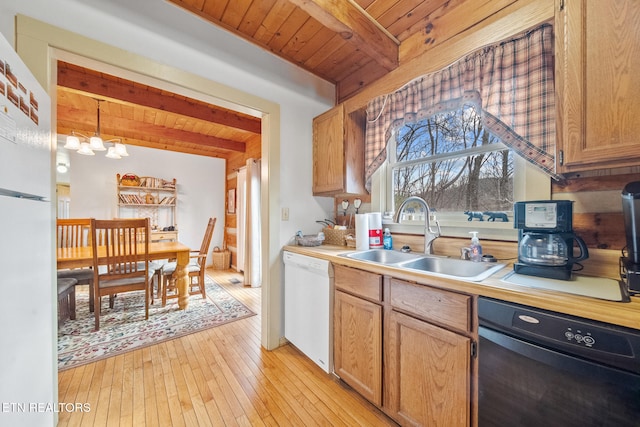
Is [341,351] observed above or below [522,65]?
below

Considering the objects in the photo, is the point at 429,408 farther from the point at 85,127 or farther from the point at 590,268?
the point at 85,127

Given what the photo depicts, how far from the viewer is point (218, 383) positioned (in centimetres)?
165

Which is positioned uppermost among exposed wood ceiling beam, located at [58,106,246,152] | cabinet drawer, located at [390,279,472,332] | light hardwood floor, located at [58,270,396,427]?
exposed wood ceiling beam, located at [58,106,246,152]

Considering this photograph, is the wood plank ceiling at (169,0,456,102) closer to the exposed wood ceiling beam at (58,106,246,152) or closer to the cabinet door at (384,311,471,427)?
the cabinet door at (384,311,471,427)

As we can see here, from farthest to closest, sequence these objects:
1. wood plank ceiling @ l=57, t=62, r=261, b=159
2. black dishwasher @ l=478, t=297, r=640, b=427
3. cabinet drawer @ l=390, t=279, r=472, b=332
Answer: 1. wood plank ceiling @ l=57, t=62, r=261, b=159
2. cabinet drawer @ l=390, t=279, r=472, b=332
3. black dishwasher @ l=478, t=297, r=640, b=427

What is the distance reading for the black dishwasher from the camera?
683 mm

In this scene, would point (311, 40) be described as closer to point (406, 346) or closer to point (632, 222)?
point (632, 222)

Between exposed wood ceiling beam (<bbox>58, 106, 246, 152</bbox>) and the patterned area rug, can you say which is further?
exposed wood ceiling beam (<bbox>58, 106, 246, 152</bbox>)

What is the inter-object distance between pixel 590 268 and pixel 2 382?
236cm

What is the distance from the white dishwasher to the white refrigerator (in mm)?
1373

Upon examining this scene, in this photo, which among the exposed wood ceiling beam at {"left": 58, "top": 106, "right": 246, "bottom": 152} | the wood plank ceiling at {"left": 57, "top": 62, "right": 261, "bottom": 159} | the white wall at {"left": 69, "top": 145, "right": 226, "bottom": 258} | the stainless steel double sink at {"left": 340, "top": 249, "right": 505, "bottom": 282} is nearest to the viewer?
the stainless steel double sink at {"left": 340, "top": 249, "right": 505, "bottom": 282}

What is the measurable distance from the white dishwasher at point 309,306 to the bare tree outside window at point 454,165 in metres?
0.97

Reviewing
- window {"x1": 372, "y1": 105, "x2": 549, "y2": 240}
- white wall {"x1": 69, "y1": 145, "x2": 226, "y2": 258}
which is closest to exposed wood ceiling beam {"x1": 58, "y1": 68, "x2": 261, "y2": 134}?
white wall {"x1": 69, "y1": 145, "x2": 226, "y2": 258}

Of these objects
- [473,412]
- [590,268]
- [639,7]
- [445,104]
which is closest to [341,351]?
[473,412]
